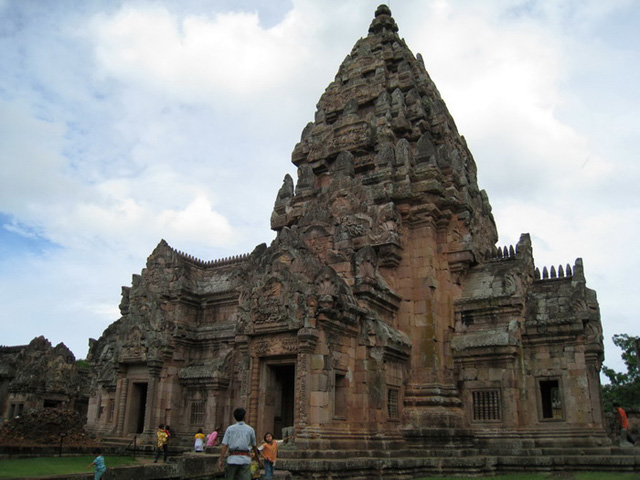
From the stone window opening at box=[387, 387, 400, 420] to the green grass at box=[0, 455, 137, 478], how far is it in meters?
7.43

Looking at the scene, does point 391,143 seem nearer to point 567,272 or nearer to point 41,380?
point 567,272

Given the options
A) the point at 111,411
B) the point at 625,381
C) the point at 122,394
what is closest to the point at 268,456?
the point at 122,394

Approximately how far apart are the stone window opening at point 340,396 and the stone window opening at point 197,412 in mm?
9355

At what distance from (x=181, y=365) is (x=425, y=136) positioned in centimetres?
1312

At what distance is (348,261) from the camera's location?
17.4 metres

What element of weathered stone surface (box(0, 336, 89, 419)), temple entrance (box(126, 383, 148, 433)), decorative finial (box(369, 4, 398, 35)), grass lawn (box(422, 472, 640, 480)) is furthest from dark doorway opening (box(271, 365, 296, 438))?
weathered stone surface (box(0, 336, 89, 419))

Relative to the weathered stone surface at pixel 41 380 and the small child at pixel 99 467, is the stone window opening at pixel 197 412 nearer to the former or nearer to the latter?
the weathered stone surface at pixel 41 380

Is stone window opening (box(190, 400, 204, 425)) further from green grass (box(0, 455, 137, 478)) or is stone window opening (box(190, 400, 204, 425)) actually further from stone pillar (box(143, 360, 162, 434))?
green grass (box(0, 455, 137, 478))

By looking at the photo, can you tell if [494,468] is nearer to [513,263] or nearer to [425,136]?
[513,263]

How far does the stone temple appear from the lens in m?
15.3

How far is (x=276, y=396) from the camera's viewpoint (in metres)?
16.0

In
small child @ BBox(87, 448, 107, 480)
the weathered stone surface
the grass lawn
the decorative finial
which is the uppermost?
the decorative finial

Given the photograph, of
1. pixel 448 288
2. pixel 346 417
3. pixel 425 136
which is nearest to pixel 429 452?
pixel 346 417

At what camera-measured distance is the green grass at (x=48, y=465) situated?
14.0m
